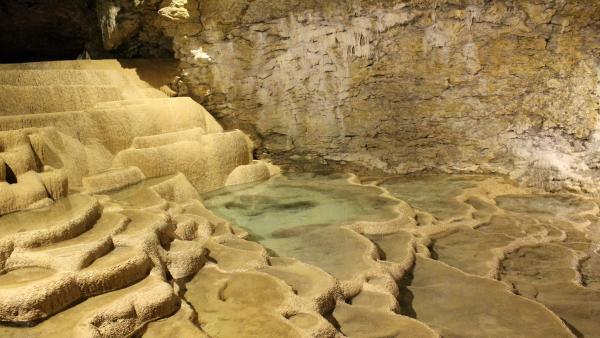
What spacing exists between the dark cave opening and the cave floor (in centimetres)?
772

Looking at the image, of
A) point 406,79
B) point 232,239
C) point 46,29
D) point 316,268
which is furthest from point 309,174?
point 46,29

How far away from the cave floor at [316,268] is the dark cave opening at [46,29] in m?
7.72

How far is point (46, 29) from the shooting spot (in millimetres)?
12672

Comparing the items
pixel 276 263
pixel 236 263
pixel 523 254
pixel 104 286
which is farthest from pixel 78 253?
pixel 523 254

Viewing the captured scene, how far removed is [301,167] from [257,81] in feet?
5.66

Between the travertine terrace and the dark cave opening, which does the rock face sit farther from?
the dark cave opening

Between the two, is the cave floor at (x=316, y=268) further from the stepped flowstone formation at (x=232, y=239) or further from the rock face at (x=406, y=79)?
the rock face at (x=406, y=79)

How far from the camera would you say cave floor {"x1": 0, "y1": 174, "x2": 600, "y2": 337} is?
3.02 m

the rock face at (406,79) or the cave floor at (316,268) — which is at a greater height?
the rock face at (406,79)

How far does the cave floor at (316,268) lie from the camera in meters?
3.02

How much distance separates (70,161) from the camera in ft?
20.1

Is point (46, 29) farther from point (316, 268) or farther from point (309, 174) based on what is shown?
point (316, 268)

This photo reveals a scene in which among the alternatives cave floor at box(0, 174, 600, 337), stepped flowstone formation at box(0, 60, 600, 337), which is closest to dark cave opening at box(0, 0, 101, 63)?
stepped flowstone formation at box(0, 60, 600, 337)

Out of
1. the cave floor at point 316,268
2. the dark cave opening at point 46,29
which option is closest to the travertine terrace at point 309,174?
the cave floor at point 316,268
